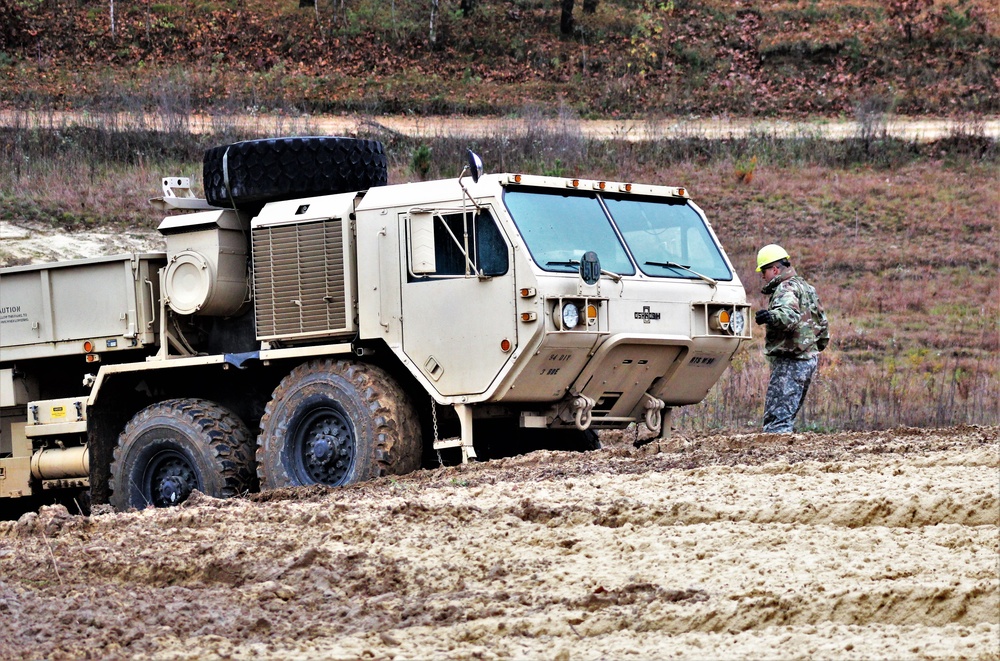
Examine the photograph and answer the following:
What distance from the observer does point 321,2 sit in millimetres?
42438

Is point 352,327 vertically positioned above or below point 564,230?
below

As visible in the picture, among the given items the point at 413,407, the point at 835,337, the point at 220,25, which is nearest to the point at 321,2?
the point at 220,25

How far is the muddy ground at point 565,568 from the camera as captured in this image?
5664mm

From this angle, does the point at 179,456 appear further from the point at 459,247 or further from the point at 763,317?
the point at 763,317

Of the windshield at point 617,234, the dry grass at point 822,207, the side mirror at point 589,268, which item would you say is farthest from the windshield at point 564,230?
the dry grass at point 822,207

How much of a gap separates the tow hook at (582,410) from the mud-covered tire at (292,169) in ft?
8.66

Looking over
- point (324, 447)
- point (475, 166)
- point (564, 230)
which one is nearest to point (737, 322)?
point (564, 230)

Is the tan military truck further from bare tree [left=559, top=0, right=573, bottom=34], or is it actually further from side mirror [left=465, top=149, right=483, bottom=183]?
bare tree [left=559, top=0, right=573, bottom=34]

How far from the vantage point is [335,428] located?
35.2 ft

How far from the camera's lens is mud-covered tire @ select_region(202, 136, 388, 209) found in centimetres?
1139

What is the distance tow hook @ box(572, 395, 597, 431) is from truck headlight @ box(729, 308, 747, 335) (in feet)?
4.44

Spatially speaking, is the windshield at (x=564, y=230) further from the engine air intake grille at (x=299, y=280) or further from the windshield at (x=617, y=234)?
the engine air intake grille at (x=299, y=280)

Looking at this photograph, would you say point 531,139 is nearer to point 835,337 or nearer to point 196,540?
point 835,337

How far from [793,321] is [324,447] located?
3849 millimetres
